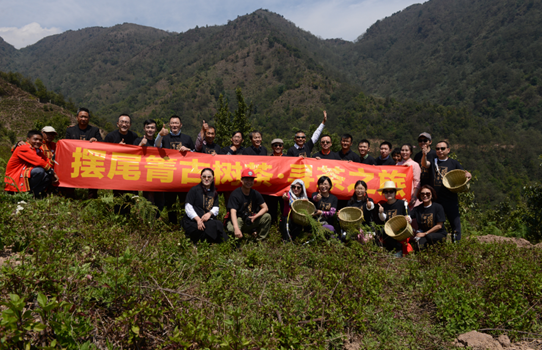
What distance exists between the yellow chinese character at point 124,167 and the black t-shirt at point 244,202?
2164 mm

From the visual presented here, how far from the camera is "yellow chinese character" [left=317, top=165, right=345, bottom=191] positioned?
6.71 metres

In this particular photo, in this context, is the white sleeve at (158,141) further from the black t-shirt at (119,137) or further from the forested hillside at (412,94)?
the forested hillside at (412,94)

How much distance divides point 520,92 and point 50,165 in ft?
505

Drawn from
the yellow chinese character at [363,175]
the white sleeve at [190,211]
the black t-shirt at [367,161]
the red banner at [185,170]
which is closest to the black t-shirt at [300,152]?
the red banner at [185,170]

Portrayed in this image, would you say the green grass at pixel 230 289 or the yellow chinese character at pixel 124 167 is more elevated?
the yellow chinese character at pixel 124 167

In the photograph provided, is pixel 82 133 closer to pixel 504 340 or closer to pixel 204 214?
pixel 204 214

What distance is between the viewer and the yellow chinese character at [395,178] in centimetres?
675

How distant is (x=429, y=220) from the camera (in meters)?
5.85

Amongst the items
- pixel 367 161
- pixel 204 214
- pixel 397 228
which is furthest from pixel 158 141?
pixel 397 228

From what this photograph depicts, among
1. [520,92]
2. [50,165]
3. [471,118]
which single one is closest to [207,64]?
[471,118]

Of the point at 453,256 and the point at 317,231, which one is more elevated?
the point at 317,231

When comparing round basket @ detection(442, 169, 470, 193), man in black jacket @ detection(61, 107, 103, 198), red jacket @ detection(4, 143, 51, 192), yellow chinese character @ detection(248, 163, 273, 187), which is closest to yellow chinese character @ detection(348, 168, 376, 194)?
round basket @ detection(442, 169, 470, 193)

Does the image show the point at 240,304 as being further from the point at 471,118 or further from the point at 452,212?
the point at 471,118

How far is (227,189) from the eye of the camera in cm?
664
